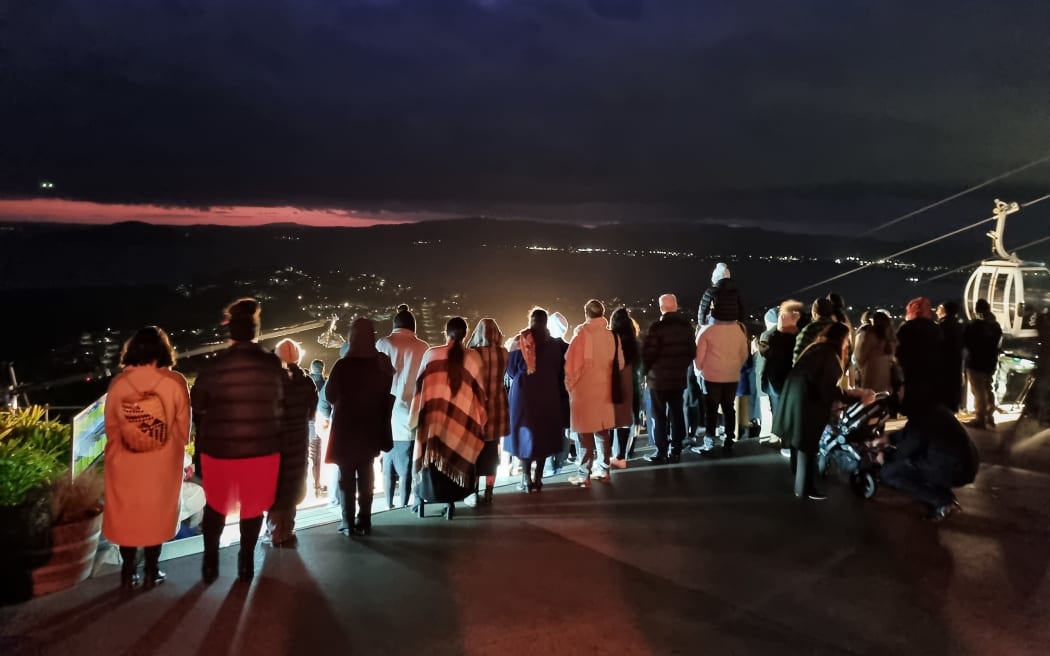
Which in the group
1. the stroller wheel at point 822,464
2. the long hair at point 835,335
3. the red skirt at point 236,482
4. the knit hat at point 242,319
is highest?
the knit hat at point 242,319

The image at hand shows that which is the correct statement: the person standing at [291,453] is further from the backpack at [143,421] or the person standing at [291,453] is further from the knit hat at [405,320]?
the knit hat at [405,320]

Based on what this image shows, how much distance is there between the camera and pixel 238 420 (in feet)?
14.2

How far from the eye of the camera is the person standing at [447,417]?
18.0ft

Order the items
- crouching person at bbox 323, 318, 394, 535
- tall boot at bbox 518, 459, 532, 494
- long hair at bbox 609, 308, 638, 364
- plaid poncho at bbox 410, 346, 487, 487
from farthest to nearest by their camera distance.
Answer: long hair at bbox 609, 308, 638, 364 < tall boot at bbox 518, 459, 532, 494 < plaid poncho at bbox 410, 346, 487, 487 < crouching person at bbox 323, 318, 394, 535

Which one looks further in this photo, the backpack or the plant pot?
the plant pot

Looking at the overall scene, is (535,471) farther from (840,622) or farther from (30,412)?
(30,412)

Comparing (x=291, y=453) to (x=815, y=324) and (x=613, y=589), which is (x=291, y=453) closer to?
(x=613, y=589)

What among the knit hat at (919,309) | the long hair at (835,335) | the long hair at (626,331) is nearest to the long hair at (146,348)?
the long hair at (626,331)

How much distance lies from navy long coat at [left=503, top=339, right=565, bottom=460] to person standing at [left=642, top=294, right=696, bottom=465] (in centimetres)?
120

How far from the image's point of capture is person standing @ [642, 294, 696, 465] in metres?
7.04

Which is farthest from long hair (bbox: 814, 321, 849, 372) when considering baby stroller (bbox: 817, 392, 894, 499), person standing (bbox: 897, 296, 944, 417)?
person standing (bbox: 897, 296, 944, 417)

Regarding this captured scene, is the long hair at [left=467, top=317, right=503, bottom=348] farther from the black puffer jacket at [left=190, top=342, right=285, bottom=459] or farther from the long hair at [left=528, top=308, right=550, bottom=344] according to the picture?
the black puffer jacket at [left=190, top=342, right=285, bottom=459]

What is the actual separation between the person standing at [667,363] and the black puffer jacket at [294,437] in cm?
358

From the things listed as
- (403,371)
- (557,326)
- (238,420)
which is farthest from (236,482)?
(557,326)
